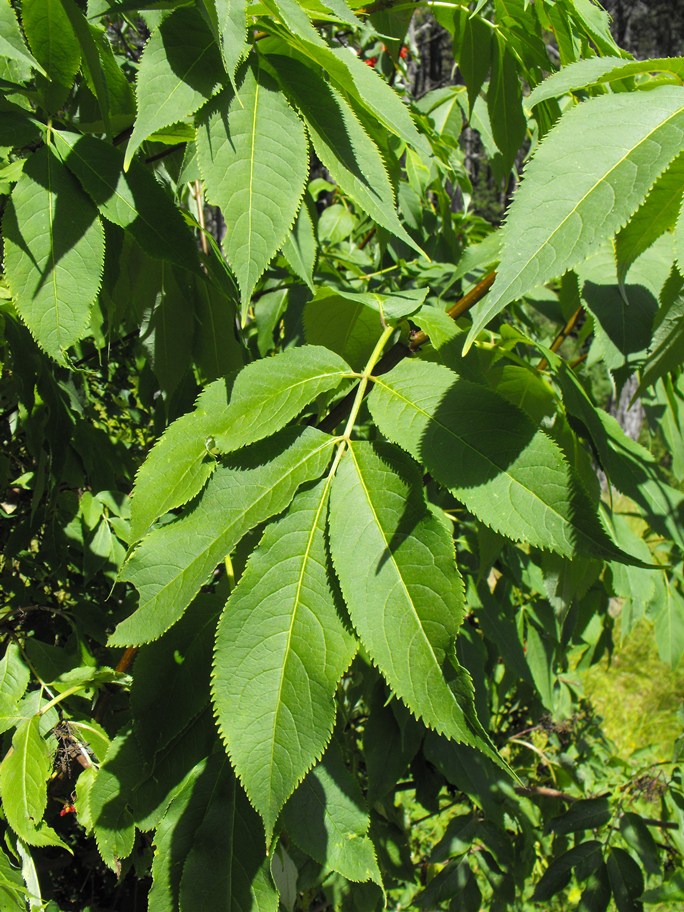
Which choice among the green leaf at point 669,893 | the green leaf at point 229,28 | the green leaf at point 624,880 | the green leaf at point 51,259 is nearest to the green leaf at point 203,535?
the green leaf at point 51,259

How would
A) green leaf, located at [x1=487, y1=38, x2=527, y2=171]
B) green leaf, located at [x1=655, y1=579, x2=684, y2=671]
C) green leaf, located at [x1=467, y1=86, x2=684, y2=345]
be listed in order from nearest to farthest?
green leaf, located at [x1=467, y1=86, x2=684, y2=345]
green leaf, located at [x1=487, y1=38, x2=527, y2=171]
green leaf, located at [x1=655, y1=579, x2=684, y2=671]

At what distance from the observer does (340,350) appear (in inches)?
38.9

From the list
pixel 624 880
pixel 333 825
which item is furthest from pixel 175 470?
pixel 624 880

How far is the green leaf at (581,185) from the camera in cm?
54

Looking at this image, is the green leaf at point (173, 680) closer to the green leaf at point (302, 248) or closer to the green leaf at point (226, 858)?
the green leaf at point (226, 858)

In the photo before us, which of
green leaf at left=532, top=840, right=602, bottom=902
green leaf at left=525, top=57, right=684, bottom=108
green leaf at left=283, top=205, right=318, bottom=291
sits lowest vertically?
green leaf at left=532, top=840, right=602, bottom=902

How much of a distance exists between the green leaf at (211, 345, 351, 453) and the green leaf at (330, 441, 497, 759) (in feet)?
0.33

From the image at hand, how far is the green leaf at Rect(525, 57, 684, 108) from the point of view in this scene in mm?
675

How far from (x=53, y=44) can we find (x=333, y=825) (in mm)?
851

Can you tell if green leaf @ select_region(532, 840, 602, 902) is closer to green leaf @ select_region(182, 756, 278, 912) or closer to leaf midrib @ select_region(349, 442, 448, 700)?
green leaf @ select_region(182, 756, 278, 912)

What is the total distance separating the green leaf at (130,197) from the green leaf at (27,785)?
0.58m

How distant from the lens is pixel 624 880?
1490 mm

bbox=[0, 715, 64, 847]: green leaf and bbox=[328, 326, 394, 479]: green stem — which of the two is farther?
bbox=[0, 715, 64, 847]: green leaf

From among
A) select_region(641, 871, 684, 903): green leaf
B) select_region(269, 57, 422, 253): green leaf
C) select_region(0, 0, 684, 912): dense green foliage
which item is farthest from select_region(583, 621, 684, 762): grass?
select_region(269, 57, 422, 253): green leaf
